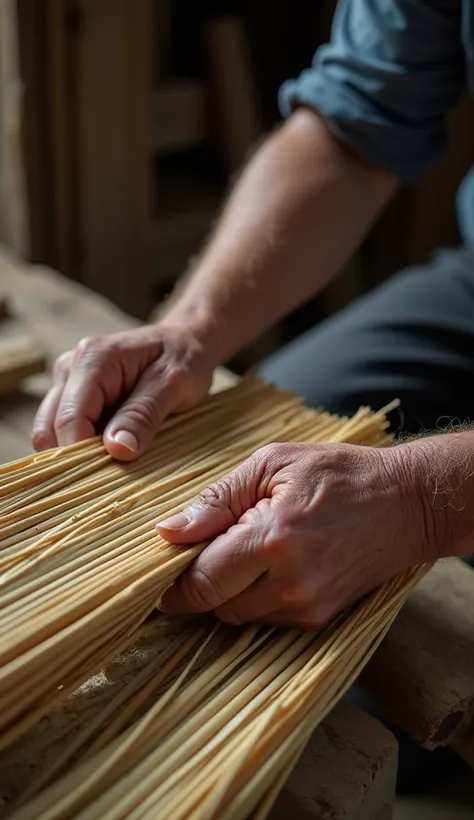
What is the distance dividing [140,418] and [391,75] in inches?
28.8

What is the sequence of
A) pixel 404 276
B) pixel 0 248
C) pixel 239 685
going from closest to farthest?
pixel 239 685 → pixel 404 276 → pixel 0 248

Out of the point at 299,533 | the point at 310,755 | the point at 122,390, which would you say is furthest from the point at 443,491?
the point at 122,390

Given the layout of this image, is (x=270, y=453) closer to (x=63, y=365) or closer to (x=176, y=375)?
(x=176, y=375)

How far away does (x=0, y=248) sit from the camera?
6.38 feet

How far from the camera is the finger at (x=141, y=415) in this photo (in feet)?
3.17

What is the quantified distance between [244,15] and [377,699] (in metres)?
1.95

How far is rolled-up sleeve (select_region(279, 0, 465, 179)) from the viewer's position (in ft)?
4.48

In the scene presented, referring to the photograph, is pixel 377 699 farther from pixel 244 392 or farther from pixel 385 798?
pixel 244 392

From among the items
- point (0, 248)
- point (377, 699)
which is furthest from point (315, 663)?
point (0, 248)

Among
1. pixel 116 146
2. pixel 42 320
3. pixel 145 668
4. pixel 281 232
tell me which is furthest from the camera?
pixel 116 146

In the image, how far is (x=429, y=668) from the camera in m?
0.92

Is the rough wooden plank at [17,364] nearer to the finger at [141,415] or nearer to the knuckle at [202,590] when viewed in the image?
the finger at [141,415]

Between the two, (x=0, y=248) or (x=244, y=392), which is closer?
(x=244, y=392)

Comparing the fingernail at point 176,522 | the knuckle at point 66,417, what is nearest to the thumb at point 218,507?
the fingernail at point 176,522
